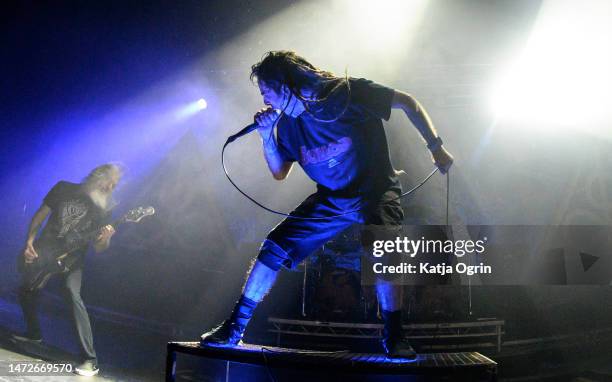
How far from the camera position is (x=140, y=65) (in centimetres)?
581

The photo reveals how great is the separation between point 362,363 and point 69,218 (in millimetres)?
4381

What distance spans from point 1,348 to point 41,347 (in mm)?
421

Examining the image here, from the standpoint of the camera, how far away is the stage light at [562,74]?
13.4 ft

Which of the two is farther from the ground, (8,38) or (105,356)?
(8,38)

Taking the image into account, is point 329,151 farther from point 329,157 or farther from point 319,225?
point 319,225

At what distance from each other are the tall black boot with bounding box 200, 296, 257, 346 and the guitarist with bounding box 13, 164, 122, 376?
6.87 ft

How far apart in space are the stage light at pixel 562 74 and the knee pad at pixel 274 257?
13.0 feet

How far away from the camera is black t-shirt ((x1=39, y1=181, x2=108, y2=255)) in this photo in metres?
4.55

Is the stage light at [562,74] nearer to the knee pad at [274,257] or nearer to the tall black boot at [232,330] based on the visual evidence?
the knee pad at [274,257]

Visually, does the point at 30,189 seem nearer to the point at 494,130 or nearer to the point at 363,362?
the point at 363,362

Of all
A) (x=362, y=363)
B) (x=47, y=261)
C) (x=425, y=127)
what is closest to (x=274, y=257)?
(x=362, y=363)

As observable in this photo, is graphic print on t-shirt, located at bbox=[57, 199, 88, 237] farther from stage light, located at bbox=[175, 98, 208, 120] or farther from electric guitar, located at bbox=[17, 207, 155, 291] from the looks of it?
stage light, located at bbox=[175, 98, 208, 120]

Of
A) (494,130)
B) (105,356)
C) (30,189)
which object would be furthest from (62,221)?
(494,130)

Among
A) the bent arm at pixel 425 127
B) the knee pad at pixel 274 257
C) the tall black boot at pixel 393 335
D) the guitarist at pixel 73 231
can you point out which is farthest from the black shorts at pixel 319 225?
the guitarist at pixel 73 231
